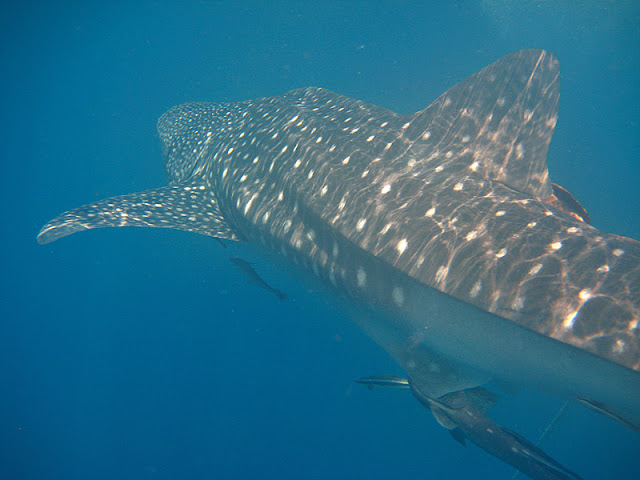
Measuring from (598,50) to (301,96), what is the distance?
123 feet

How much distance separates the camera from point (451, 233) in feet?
9.65

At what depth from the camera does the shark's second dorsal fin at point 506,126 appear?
11.9 ft

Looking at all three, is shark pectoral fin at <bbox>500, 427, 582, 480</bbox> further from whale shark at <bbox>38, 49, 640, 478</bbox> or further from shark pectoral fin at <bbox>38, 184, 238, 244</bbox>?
shark pectoral fin at <bbox>38, 184, 238, 244</bbox>

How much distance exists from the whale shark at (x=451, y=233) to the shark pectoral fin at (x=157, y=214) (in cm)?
3

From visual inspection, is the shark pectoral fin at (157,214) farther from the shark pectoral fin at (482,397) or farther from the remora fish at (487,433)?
the shark pectoral fin at (482,397)

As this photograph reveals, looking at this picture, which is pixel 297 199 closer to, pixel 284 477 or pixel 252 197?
pixel 252 197

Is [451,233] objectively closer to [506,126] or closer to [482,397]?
[506,126]

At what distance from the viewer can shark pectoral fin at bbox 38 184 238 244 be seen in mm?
4883

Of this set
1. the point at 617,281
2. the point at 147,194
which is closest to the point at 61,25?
the point at 147,194

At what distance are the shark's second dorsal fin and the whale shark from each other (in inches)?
0.6

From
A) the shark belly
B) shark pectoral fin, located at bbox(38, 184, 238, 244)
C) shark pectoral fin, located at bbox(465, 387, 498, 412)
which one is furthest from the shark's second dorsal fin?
shark pectoral fin, located at bbox(38, 184, 238, 244)

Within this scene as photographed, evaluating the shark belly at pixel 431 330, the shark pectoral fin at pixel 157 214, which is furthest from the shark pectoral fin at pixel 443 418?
the shark pectoral fin at pixel 157 214

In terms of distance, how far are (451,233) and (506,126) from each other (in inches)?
68.7

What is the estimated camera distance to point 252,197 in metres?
4.99
